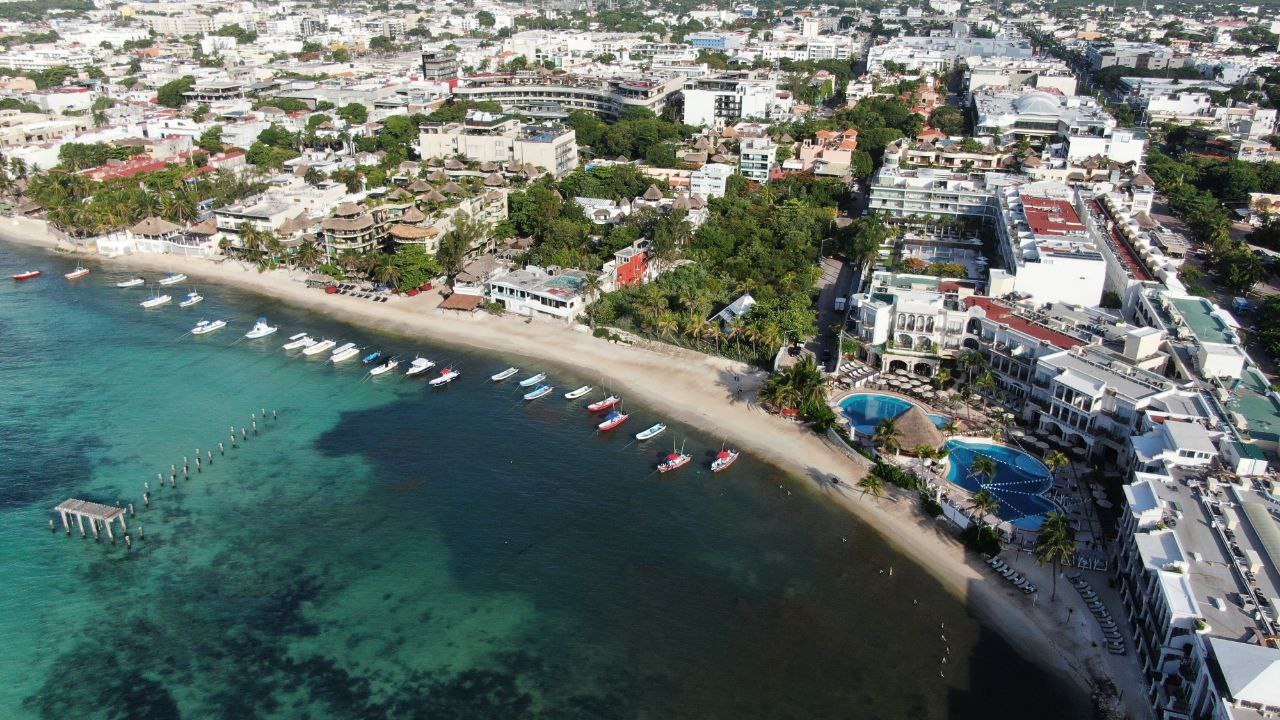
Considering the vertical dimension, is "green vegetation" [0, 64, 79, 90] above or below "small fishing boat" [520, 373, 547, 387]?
above

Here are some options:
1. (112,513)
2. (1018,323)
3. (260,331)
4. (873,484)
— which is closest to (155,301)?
(260,331)

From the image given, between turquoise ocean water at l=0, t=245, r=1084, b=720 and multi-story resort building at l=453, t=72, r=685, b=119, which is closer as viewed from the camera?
turquoise ocean water at l=0, t=245, r=1084, b=720

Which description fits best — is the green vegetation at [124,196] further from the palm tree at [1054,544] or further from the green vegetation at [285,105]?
the palm tree at [1054,544]

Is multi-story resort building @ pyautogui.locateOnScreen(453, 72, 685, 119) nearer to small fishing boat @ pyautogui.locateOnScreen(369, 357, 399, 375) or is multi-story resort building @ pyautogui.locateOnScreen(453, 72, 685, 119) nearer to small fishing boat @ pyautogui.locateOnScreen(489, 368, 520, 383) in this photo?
small fishing boat @ pyautogui.locateOnScreen(369, 357, 399, 375)

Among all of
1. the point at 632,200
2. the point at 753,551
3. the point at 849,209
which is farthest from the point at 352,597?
the point at 849,209

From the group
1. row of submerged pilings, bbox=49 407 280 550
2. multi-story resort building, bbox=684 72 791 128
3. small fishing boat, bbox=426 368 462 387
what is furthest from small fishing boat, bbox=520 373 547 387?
multi-story resort building, bbox=684 72 791 128

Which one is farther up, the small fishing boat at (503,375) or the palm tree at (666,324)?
the palm tree at (666,324)

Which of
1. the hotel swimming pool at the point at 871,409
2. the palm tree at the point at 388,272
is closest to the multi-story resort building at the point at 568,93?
the palm tree at the point at 388,272
